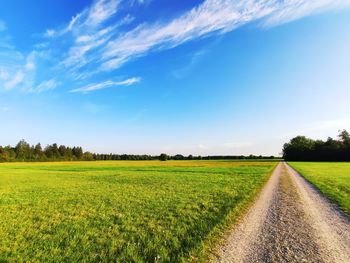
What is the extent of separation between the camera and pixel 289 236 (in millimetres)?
7926

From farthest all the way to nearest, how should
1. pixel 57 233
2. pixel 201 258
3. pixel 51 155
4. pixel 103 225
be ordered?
pixel 51 155 < pixel 103 225 < pixel 57 233 < pixel 201 258

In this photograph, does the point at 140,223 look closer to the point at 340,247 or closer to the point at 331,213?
the point at 340,247

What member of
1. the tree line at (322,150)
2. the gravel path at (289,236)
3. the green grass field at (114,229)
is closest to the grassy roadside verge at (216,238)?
the green grass field at (114,229)

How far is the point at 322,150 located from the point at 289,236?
150847 mm

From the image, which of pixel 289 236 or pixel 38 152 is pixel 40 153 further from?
pixel 289 236

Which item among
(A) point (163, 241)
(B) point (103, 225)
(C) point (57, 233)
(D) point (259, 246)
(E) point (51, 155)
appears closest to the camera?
(D) point (259, 246)

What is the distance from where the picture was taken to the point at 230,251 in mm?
6625

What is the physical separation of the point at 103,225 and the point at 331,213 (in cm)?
1049

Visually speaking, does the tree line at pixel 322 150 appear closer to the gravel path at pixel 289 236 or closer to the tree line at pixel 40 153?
the tree line at pixel 40 153

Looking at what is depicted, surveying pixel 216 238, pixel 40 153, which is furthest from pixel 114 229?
pixel 40 153

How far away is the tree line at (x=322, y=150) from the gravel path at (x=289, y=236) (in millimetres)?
139704

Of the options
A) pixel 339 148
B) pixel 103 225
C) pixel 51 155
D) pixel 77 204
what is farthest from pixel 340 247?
pixel 51 155

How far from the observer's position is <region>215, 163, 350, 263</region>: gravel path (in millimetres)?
6297

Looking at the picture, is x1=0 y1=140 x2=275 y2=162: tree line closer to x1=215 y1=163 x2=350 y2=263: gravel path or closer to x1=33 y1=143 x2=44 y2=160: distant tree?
x1=33 y1=143 x2=44 y2=160: distant tree
